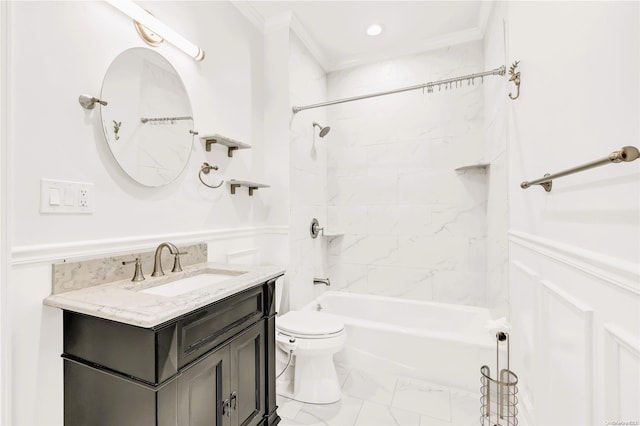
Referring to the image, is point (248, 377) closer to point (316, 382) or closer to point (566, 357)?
point (316, 382)

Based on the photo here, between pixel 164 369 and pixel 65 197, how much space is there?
0.74m

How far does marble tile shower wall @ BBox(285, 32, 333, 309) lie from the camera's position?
2.29 m

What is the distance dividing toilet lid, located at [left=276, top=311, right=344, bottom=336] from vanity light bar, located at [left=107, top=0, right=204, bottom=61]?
1651 mm

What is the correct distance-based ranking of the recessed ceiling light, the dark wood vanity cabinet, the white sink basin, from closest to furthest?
1. the dark wood vanity cabinet
2. the white sink basin
3. the recessed ceiling light

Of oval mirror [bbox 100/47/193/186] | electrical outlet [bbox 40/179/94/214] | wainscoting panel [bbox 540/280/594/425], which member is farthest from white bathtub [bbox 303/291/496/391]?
electrical outlet [bbox 40/179/94/214]

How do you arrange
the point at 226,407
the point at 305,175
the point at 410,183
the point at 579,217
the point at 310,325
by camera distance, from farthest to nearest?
the point at 410,183 → the point at 305,175 → the point at 310,325 → the point at 226,407 → the point at 579,217

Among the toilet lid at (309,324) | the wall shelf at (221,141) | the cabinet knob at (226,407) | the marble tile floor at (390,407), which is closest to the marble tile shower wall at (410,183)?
the marble tile floor at (390,407)

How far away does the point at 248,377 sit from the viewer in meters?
1.33

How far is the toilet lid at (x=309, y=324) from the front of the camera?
1747mm

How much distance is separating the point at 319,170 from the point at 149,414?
87.5 inches

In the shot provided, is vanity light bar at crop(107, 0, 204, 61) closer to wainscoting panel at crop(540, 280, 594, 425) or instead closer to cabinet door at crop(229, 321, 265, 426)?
cabinet door at crop(229, 321, 265, 426)

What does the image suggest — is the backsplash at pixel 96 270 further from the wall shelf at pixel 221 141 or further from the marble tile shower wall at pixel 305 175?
the marble tile shower wall at pixel 305 175

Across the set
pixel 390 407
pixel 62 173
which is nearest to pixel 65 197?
pixel 62 173

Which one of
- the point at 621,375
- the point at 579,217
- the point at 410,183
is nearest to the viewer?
the point at 621,375
